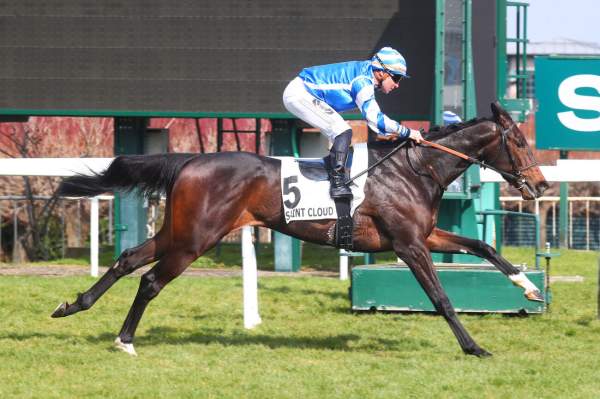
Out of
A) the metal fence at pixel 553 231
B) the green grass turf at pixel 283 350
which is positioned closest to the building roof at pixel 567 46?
the metal fence at pixel 553 231

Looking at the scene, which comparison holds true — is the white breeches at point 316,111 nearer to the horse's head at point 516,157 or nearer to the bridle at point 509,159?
the bridle at point 509,159

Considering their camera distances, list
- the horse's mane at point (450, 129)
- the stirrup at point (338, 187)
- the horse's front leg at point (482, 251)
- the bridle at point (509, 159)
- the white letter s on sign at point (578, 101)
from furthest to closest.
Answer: the white letter s on sign at point (578, 101)
the horse's mane at point (450, 129)
the bridle at point (509, 159)
the horse's front leg at point (482, 251)
the stirrup at point (338, 187)

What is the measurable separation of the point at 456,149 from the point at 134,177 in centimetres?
210

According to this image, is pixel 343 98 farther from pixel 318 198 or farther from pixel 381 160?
pixel 318 198

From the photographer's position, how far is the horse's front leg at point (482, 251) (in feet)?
23.3

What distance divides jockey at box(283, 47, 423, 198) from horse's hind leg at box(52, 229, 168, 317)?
1174 mm

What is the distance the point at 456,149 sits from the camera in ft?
24.0

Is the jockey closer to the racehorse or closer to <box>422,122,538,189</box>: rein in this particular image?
the racehorse

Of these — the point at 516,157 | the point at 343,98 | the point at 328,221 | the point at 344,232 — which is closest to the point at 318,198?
the point at 328,221

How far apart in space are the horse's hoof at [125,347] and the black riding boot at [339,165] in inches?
61.3

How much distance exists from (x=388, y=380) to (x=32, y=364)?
6.89 feet

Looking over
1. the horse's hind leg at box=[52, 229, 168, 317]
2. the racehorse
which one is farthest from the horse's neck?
the horse's hind leg at box=[52, 229, 168, 317]

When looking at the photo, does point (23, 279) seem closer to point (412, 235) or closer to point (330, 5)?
point (330, 5)

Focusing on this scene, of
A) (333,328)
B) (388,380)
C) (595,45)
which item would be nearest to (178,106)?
(333,328)
